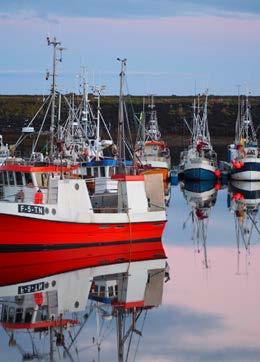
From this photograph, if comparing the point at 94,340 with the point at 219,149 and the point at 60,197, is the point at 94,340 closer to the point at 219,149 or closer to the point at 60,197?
the point at 60,197

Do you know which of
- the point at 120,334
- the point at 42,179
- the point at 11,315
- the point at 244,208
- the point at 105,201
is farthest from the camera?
the point at 244,208

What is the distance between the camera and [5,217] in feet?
101

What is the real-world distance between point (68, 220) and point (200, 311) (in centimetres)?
A: 806

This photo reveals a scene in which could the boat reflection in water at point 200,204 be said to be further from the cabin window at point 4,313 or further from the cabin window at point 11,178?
the cabin window at point 4,313

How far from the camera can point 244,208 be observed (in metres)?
49.7

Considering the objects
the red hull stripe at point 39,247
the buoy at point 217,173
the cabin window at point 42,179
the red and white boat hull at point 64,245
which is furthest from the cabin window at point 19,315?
the buoy at point 217,173

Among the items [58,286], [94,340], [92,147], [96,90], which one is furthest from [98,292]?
[92,147]

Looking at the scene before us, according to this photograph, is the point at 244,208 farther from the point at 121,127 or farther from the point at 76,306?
the point at 76,306

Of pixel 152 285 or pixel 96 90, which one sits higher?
pixel 96 90

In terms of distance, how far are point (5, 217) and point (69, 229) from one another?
2084mm

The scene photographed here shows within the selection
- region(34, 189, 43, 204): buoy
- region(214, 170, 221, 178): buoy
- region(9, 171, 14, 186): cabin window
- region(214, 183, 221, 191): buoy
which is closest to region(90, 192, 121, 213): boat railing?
region(9, 171, 14, 186): cabin window

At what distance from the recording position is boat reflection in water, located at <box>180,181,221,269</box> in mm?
37781

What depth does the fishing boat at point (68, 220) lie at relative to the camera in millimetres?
30734

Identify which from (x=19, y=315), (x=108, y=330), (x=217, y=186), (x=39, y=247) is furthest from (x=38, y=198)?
(x=217, y=186)
